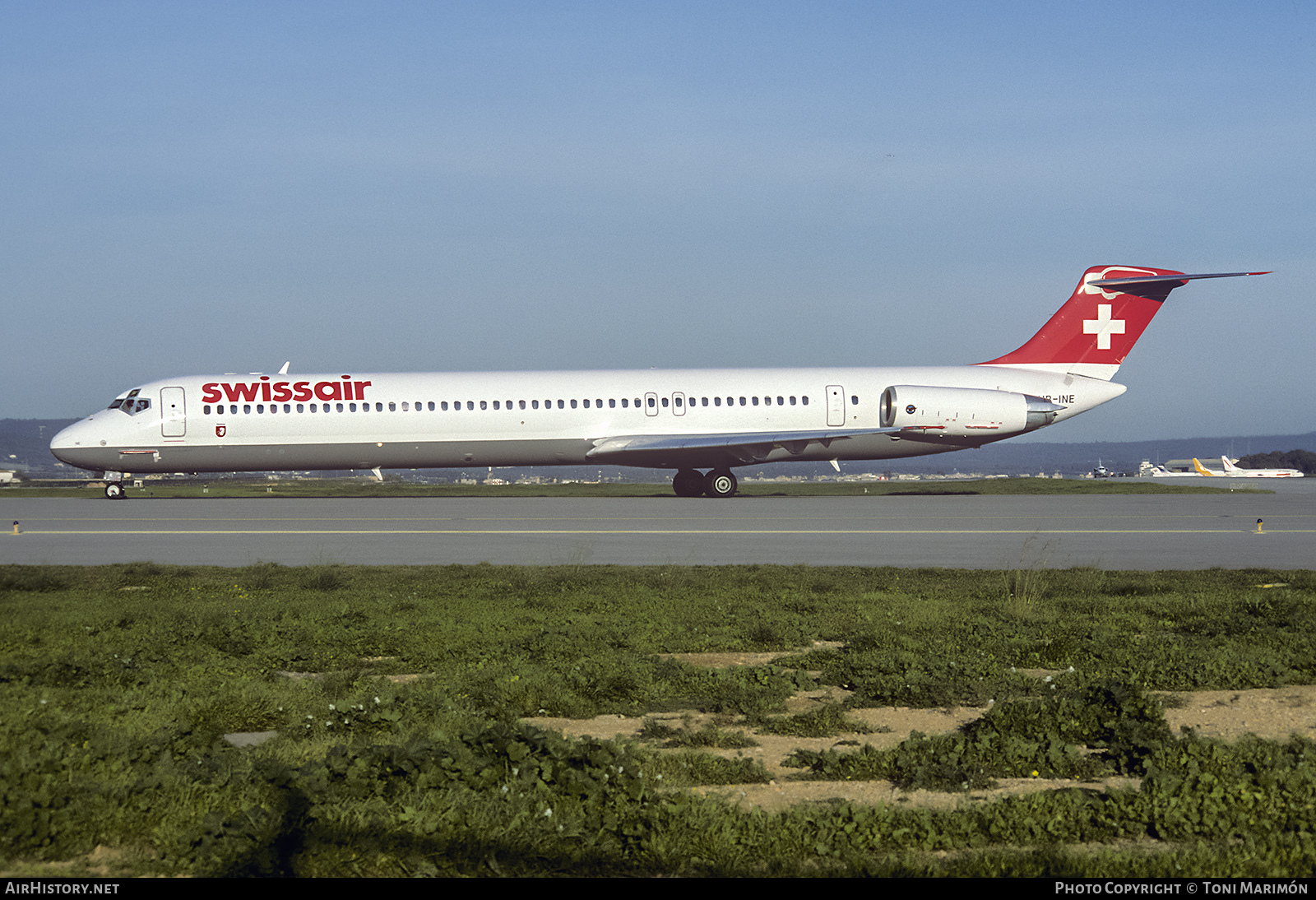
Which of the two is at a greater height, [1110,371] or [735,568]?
[1110,371]

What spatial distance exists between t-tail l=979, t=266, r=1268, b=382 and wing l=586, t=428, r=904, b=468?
7.35 meters

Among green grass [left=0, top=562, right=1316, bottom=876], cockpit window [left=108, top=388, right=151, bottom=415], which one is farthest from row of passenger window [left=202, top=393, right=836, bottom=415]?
green grass [left=0, top=562, right=1316, bottom=876]

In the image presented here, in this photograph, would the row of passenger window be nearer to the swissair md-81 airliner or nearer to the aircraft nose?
the swissair md-81 airliner

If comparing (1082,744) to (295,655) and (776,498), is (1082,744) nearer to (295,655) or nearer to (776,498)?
(295,655)

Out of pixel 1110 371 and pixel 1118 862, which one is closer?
pixel 1118 862

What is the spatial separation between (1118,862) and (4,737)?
5.57m

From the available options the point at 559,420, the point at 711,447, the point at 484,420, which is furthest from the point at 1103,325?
the point at 484,420

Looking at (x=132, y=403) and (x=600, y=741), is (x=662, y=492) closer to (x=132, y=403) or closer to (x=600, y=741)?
(x=132, y=403)

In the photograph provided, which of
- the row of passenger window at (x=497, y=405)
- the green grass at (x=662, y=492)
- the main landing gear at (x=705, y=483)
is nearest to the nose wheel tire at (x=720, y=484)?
the main landing gear at (x=705, y=483)

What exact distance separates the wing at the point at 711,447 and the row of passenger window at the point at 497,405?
1.06m

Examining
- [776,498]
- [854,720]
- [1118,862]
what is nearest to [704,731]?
[854,720]

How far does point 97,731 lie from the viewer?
608cm

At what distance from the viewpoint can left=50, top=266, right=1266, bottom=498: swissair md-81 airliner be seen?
33.6m

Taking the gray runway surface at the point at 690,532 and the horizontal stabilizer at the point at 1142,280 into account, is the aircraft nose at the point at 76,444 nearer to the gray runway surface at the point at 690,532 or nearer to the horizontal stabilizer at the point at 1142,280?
the gray runway surface at the point at 690,532
